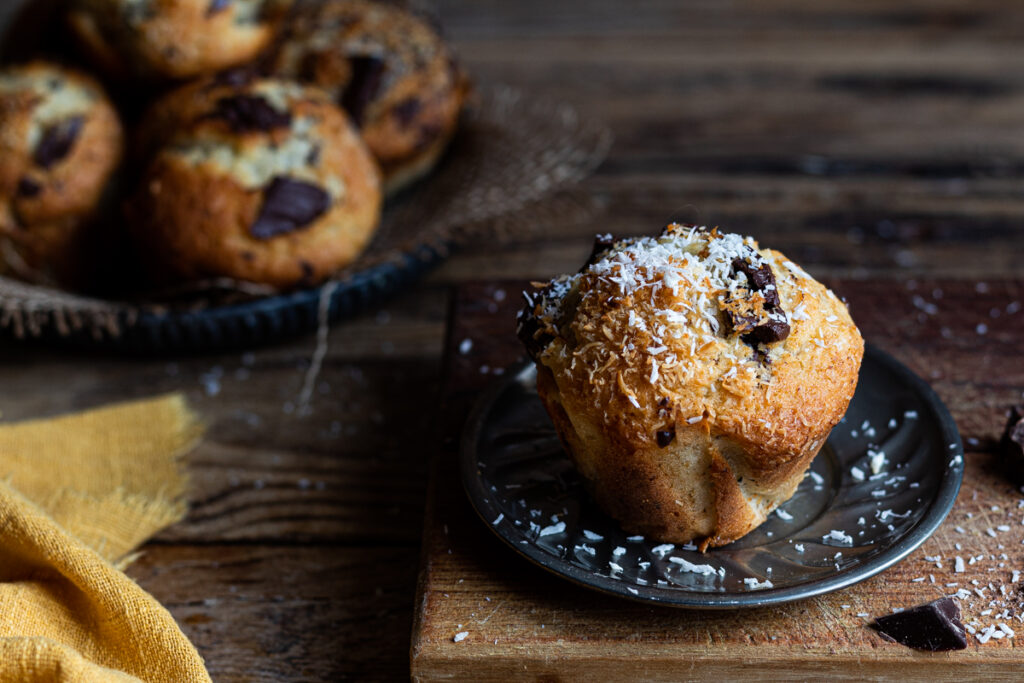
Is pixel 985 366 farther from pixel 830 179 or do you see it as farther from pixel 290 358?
pixel 290 358

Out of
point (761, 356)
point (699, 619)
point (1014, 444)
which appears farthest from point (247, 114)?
point (1014, 444)

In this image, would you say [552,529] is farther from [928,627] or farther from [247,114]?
[247,114]

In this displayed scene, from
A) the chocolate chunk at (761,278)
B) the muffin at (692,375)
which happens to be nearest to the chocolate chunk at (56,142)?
the muffin at (692,375)

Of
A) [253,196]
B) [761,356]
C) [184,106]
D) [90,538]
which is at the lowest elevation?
[90,538]

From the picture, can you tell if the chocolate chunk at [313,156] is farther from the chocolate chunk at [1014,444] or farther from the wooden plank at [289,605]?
the chocolate chunk at [1014,444]

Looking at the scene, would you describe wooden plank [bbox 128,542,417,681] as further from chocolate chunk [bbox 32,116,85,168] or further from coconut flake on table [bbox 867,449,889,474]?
chocolate chunk [bbox 32,116,85,168]
